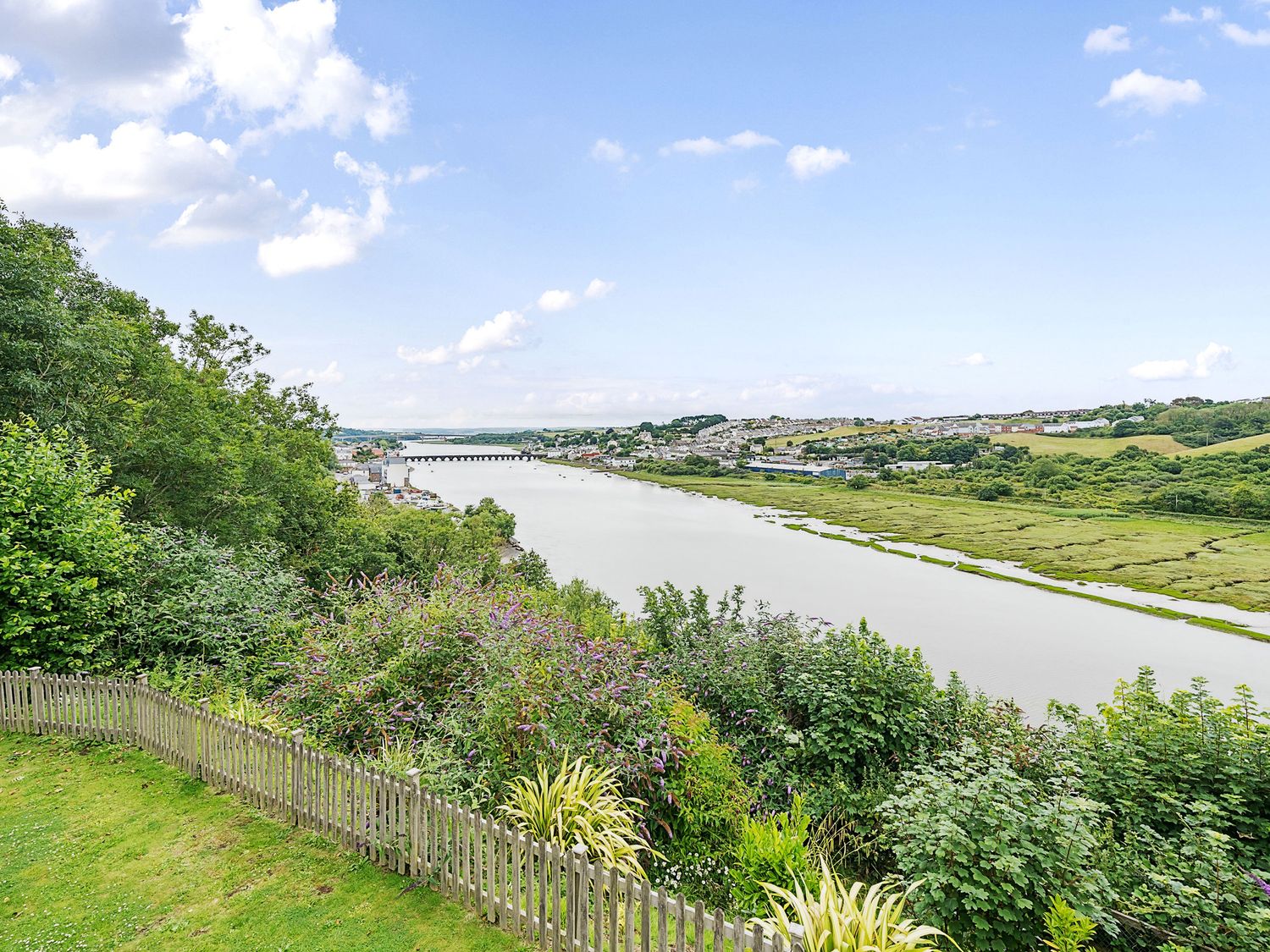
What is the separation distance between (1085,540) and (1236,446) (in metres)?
70.9

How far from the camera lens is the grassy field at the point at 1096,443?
367 feet

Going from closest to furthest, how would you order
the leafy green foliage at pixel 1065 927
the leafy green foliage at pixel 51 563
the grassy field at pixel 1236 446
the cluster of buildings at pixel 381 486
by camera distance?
the leafy green foliage at pixel 1065 927, the leafy green foliage at pixel 51 563, the cluster of buildings at pixel 381 486, the grassy field at pixel 1236 446

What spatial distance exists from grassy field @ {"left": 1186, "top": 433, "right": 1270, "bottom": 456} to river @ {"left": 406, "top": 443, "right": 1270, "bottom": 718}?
79.5 metres

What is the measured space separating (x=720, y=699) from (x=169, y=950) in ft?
20.9

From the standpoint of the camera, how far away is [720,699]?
884cm

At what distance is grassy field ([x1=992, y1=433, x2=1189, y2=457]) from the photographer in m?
112

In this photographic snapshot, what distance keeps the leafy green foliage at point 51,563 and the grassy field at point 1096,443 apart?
13660cm

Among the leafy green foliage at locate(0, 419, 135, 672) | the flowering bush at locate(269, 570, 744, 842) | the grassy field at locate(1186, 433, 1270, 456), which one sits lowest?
the grassy field at locate(1186, 433, 1270, 456)

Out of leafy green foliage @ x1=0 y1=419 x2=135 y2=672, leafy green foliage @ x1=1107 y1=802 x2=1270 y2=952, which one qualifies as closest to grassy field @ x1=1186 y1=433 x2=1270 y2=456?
leafy green foliage @ x1=1107 y1=802 x2=1270 y2=952

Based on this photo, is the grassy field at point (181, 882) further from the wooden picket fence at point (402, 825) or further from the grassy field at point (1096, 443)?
the grassy field at point (1096, 443)

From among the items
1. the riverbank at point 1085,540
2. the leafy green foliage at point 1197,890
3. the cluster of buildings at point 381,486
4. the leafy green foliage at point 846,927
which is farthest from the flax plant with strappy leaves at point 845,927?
the cluster of buildings at point 381,486

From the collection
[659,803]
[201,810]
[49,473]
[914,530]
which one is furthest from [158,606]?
[914,530]

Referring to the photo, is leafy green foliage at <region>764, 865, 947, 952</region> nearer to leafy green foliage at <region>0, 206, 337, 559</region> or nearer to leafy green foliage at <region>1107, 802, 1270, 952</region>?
leafy green foliage at <region>1107, 802, 1270, 952</region>

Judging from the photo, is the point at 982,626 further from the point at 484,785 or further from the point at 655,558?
the point at 484,785
